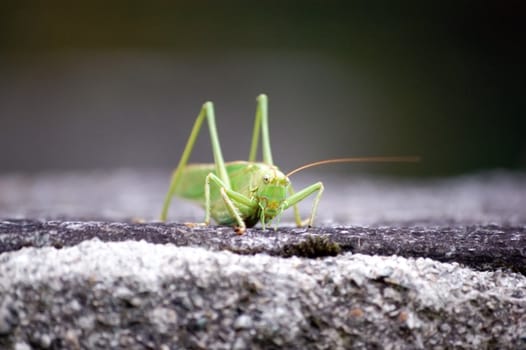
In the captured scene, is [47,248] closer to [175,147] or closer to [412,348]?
[412,348]

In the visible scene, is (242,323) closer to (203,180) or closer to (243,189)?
(243,189)

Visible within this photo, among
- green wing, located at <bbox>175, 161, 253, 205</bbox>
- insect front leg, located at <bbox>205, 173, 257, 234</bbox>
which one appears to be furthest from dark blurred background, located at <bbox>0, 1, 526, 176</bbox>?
insect front leg, located at <bbox>205, 173, 257, 234</bbox>

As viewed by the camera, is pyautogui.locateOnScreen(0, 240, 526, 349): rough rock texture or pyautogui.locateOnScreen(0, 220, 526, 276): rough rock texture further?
pyautogui.locateOnScreen(0, 220, 526, 276): rough rock texture

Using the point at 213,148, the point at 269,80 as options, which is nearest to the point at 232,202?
the point at 213,148

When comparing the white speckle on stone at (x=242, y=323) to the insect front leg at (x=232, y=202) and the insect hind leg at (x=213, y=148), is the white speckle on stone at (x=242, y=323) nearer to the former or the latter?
the insect front leg at (x=232, y=202)

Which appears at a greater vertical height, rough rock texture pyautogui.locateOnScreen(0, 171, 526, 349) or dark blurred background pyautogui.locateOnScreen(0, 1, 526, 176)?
→ dark blurred background pyautogui.locateOnScreen(0, 1, 526, 176)

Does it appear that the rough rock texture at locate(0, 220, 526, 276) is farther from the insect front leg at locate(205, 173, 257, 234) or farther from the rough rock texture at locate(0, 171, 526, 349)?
the insect front leg at locate(205, 173, 257, 234)

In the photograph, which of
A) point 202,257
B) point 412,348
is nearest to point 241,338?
point 202,257

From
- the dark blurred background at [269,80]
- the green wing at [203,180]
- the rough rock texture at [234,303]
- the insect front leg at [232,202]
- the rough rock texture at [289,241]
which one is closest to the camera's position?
the rough rock texture at [234,303]

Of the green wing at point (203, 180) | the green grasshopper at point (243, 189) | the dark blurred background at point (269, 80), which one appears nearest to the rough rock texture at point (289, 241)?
the green grasshopper at point (243, 189)
